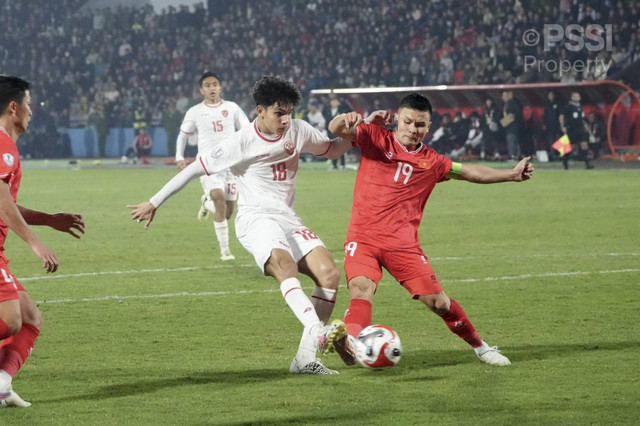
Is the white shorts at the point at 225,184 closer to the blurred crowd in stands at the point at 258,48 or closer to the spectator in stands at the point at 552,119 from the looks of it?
the spectator in stands at the point at 552,119

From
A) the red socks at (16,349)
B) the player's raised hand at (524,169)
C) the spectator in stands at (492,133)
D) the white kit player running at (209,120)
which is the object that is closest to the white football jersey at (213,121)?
the white kit player running at (209,120)

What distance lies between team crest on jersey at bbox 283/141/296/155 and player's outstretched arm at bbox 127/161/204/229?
0.54 metres

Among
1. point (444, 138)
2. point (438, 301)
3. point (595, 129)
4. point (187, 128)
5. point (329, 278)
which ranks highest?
point (187, 128)

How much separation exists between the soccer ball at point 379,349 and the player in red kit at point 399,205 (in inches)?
17.1

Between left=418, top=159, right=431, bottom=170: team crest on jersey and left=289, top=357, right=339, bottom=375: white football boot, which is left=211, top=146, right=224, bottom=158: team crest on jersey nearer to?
left=418, top=159, right=431, bottom=170: team crest on jersey

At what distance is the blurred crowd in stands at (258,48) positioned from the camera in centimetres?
3175

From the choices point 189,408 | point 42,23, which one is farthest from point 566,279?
point 42,23

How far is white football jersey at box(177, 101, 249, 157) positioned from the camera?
45.3 feet

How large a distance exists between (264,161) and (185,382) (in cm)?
149

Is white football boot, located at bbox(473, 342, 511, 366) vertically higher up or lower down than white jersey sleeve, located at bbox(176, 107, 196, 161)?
lower down

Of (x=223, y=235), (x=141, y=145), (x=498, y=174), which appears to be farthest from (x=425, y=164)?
(x=141, y=145)

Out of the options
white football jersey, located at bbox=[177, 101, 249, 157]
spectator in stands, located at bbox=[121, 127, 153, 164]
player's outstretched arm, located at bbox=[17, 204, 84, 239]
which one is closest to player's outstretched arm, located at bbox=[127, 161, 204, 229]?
player's outstretched arm, located at bbox=[17, 204, 84, 239]

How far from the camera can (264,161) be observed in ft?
21.7

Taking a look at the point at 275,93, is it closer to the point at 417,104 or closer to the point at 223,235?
the point at 417,104
